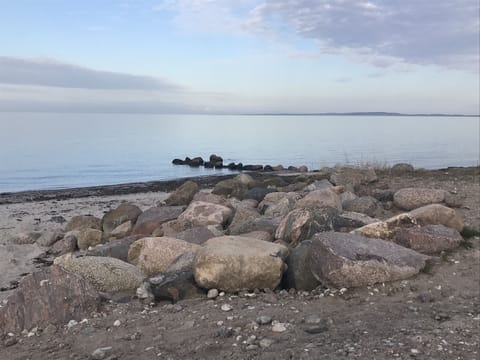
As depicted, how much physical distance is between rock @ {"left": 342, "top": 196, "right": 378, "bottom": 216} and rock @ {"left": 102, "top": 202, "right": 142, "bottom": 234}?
5.27 meters

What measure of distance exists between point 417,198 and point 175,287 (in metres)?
5.66

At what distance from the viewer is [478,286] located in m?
6.28

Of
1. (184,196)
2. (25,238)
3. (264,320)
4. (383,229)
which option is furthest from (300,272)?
(184,196)

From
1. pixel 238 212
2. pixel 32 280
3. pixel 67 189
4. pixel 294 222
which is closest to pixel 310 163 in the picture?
pixel 67 189

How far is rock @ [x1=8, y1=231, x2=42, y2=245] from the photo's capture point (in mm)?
12392

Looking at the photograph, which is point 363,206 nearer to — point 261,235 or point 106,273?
point 261,235

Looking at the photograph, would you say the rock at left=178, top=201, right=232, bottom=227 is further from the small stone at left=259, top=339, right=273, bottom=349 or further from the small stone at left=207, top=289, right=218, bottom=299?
the small stone at left=259, top=339, right=273, bottom=349

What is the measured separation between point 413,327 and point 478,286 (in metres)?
1.90

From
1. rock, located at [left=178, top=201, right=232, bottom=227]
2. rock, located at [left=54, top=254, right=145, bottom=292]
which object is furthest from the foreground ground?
rock, located at [left=178, top=201, right=232, bottom=227]

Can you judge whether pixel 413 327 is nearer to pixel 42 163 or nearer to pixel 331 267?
pixel 331 267

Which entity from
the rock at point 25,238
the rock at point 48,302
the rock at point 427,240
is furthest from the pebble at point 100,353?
the rock at point 25,238

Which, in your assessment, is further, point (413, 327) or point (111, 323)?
point (111, 323)

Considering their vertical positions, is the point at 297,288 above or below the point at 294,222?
below

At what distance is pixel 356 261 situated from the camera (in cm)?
617
